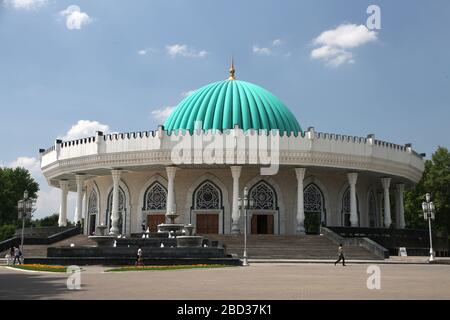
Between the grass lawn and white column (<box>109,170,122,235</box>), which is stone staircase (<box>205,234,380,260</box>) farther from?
white column (<box>109,170,122,235</box>)

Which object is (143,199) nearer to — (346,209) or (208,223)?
(208,223)

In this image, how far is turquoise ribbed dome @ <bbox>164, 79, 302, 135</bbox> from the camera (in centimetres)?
3797

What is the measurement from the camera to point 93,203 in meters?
41.3

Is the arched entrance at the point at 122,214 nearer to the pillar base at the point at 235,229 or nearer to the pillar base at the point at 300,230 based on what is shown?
the pillar base at the point at 235,229

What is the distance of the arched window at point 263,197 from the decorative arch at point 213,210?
5.97ft

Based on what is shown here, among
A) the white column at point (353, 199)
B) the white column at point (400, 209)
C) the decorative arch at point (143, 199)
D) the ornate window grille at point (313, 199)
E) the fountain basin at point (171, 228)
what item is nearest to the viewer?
the fountain basin at point (171, 228)

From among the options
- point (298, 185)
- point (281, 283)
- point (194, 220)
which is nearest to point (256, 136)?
point (298, 185)

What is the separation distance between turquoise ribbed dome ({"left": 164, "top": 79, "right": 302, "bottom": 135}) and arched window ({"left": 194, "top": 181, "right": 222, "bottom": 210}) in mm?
4206

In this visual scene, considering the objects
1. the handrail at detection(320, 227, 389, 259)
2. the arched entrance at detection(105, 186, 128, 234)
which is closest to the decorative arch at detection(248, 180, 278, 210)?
the handrail at detection(320, 227, 389, 259)

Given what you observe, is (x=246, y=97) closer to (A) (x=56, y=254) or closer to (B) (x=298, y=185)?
(B) (x=298, y=185)

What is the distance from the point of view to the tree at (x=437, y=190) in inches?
1935

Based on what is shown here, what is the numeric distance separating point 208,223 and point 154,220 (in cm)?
378

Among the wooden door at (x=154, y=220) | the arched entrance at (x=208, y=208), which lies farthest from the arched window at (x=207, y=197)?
the wooden door at (x=154, y=220)
